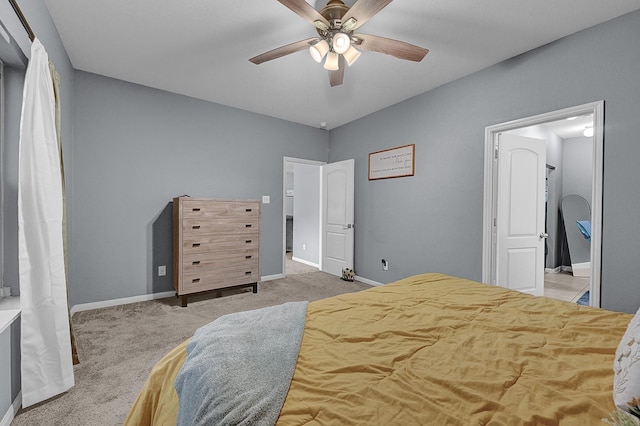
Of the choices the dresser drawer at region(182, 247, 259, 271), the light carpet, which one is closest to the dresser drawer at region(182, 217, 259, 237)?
the dresser drawer at region(182, 247, 259, 271)

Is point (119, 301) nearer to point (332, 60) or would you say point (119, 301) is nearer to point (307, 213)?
point (332, 60)

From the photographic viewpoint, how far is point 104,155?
3.21 m

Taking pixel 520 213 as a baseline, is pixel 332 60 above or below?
above

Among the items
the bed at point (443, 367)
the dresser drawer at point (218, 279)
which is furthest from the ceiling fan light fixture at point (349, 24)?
the dresser drawer at point (218, 279)

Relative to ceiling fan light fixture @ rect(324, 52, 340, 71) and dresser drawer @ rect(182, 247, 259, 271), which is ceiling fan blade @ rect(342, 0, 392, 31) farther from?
dresser drawer @ rect(182, 247, 259, 271)

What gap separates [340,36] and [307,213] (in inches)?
178

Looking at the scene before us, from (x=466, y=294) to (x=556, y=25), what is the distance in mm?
2227

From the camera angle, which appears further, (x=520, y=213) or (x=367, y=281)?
(x=367, y=281)

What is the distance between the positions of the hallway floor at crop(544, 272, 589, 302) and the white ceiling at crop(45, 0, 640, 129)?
10.1ft

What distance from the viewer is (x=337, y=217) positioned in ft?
15.8

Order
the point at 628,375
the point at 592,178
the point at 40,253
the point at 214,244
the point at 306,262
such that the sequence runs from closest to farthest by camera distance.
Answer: the point at 628,375 < the point at 40,253 < the point at 592,178 < the point at 214,244 < the point at 306,262

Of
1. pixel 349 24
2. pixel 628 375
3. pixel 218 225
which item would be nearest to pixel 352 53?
pixel 349 24

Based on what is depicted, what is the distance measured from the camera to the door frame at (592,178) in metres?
2.22

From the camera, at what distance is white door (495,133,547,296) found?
119 inches
